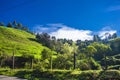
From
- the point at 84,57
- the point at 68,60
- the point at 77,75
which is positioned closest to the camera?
the point at 77,75

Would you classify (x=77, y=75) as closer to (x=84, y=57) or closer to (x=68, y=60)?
(x=68, y=60)

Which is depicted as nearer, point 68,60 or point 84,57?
point 68,60

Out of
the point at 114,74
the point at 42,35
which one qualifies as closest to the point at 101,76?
the point at 114,74

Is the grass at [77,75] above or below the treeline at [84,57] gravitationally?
below

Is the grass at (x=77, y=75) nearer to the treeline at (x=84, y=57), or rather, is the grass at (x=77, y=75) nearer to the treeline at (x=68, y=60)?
→ the treeline at (x=68, y=60)

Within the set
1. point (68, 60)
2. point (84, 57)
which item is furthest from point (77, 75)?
point (84, 57)

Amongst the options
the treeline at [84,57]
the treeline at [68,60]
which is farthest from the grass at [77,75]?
the treeline at [84,57]

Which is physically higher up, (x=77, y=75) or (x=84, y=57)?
(x=84, y=57)

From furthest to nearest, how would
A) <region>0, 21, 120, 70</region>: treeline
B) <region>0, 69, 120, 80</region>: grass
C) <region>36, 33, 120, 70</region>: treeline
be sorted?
<region>36, 33, 120, 70</region>: treeline → <region>0, 21, 120, 70</region>: treeline → <region>0, 69, 120, 80</region>: grass

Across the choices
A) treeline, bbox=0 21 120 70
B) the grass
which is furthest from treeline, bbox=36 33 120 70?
the grass

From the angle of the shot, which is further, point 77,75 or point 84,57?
point 84,57

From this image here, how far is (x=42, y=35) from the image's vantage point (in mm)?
155250

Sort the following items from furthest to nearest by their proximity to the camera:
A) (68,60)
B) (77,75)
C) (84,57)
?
(84,57) → (68,60) → (77,75)

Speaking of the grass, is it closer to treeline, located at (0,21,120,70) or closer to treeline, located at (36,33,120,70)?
treeline, located at (0,21,120,70)
